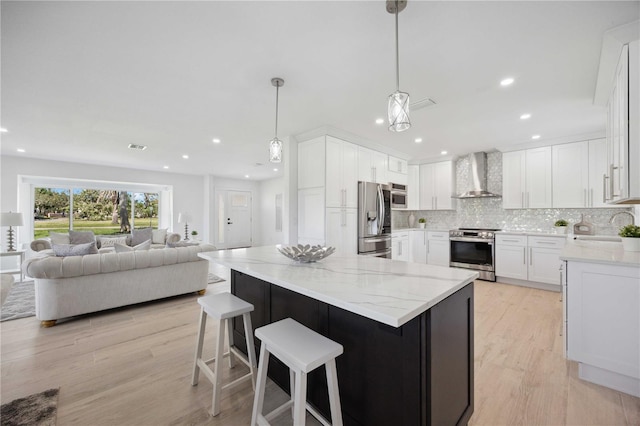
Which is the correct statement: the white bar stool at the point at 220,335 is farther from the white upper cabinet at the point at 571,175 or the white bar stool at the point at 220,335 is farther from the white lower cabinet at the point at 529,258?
the white upper cabinet at the point at 571,175

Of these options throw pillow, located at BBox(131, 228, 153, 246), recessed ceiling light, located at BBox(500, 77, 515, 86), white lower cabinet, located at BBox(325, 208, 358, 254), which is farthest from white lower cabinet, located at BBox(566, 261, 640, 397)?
throw pillow, located at BBox(131, 228, 153, 246)

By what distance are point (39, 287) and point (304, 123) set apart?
3601 mm

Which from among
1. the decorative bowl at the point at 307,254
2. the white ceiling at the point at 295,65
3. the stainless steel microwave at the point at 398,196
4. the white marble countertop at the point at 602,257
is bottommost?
the white marble countertop at the point at 602,257

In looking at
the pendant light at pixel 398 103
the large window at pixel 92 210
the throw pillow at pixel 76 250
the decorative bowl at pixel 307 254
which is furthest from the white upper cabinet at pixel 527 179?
the large window at pixel 92 210

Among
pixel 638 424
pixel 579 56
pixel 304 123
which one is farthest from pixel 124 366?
pixel 579 56

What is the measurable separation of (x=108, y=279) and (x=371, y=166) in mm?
4102

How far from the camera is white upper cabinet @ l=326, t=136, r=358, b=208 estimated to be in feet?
12.4

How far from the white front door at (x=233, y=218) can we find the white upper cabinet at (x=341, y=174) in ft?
19.1

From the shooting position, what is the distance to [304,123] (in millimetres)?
3553

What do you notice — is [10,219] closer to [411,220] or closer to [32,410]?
[32,410]

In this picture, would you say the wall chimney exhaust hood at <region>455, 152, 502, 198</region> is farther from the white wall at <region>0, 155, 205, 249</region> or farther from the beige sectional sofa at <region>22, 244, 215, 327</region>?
the white wall at <region>0, 155, 205, 249</region>

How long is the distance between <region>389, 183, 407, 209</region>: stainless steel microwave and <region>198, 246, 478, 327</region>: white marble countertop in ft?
10.8

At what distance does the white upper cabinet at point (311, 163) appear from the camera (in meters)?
3.78

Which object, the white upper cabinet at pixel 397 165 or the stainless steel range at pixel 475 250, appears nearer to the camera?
the stainless steel range at pixel 475 250
